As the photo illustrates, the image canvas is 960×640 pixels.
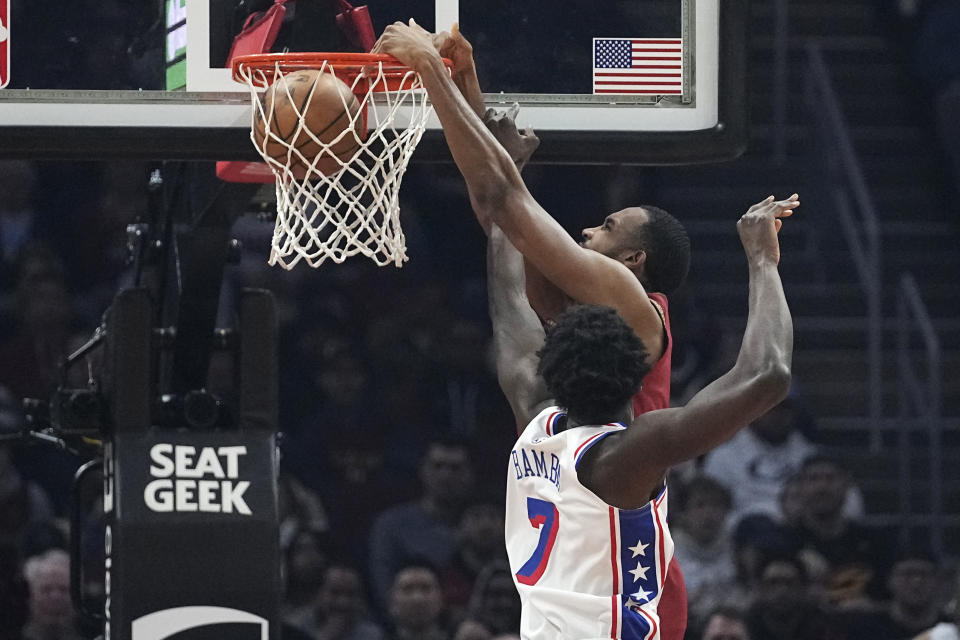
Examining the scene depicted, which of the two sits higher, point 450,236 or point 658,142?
point 450,236

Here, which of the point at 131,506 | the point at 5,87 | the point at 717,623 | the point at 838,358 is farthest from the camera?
the point at 838,358

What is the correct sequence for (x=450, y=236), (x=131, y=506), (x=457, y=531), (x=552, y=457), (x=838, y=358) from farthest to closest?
(x=838, y=358) → (x=450, y=236) → (x=457, y=531) → (x=131, y=506) → (x=552, y=457)

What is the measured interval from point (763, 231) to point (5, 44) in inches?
83.0

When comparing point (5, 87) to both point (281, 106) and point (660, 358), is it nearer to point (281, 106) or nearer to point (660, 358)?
point (281, 106)

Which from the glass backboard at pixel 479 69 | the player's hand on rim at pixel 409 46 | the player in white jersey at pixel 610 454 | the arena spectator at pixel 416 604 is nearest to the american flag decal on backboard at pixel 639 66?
the glass backboard at pixel 479 69

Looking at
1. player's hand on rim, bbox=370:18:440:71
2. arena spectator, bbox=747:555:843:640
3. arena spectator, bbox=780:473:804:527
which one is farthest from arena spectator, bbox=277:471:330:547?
player's hand on rim, bbox=370:18:440:71

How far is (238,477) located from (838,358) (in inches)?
178

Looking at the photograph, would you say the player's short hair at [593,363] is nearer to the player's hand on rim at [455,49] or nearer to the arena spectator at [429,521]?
the player's hand on rim at [455,49]

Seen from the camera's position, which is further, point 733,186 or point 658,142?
point 733,186

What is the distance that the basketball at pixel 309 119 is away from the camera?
3744 mm

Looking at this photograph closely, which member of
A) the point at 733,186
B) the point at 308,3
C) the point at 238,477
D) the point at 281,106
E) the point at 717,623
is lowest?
the point at 717,623

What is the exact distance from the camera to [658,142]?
436 centimetres

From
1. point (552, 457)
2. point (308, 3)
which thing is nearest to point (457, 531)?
point (308, 3)

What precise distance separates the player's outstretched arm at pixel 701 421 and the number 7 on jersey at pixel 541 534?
137 mm
